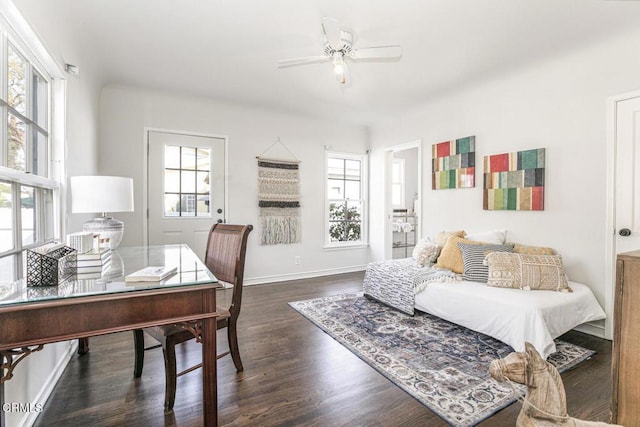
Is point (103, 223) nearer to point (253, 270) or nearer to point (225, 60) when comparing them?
point (225, 60)

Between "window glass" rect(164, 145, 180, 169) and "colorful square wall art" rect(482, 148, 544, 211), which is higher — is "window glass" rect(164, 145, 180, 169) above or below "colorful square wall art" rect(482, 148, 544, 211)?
above

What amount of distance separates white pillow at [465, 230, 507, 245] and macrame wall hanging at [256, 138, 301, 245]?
8.26 ft

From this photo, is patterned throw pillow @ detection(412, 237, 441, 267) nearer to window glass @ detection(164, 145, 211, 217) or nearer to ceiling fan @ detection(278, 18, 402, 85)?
ceiling fan @ detection(278, 18, 402, 85)

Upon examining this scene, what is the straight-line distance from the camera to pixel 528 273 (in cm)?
258

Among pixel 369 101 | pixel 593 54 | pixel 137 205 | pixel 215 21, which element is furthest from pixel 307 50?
pixel 137 205

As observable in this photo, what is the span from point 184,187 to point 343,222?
2593 mm

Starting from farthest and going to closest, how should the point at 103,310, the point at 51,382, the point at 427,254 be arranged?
the point at 427,254 < the point at 51,382 < the point at 103,310

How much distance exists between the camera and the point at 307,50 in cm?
279

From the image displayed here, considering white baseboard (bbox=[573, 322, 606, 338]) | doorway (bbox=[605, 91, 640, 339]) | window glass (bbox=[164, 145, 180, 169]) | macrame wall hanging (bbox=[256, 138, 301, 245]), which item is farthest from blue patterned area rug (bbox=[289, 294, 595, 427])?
window glass (bbox=[164, 145, 180, 169])

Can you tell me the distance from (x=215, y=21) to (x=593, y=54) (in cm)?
322

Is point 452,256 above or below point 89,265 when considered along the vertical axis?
below

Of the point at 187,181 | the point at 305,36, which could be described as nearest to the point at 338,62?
the point at 305,36

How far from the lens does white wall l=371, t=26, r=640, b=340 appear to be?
2.67 meters

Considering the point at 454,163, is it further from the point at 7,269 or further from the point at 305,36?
the point at 7,269
